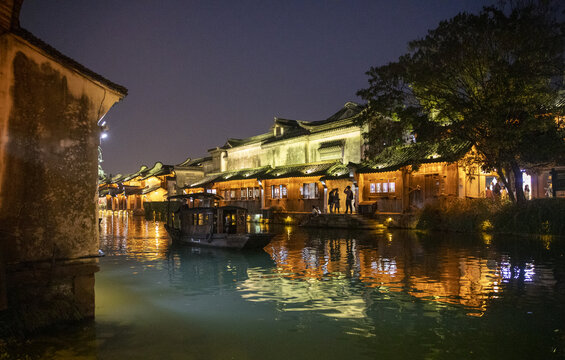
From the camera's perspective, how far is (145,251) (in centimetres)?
1733

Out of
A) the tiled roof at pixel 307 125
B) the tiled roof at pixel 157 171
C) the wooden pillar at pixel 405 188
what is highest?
the tiled roof at pixel 307 125

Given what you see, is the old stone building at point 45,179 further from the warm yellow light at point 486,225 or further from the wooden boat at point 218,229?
the warm yellow light at point 486,225

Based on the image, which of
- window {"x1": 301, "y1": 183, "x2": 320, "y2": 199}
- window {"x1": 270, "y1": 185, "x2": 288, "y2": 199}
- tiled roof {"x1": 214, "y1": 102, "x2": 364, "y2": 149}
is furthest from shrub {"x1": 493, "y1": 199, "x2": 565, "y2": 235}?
window {"x1": 270, "y1": 185, "x2": 288, "y2": 199}

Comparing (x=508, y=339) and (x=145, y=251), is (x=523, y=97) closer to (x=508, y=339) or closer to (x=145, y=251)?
(x=508, y=339)

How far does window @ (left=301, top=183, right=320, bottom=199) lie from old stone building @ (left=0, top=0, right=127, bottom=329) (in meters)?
25.0

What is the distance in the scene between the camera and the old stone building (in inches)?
239

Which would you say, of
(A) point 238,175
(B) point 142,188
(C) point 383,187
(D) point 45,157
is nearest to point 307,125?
(A) point 238,175

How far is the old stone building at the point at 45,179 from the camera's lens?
6074 mm

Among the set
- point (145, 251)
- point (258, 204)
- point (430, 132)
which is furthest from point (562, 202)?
point (258, 204)

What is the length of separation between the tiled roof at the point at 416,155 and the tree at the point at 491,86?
1.35 m

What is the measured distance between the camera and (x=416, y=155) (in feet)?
80.7

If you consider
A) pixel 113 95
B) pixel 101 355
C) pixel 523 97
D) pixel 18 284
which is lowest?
pixel 101 355

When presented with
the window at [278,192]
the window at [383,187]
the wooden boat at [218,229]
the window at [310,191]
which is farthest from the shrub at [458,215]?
the window at [278,192]

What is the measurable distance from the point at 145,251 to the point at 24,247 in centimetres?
1145
